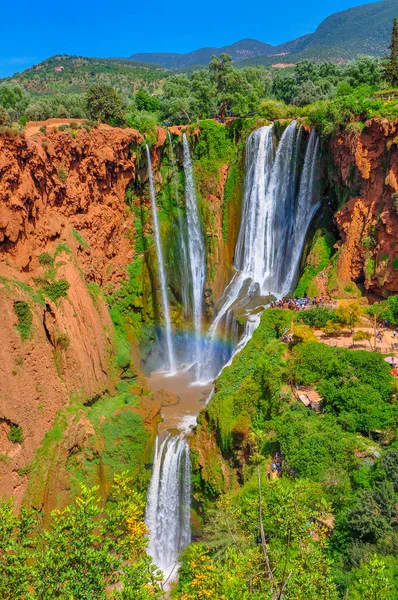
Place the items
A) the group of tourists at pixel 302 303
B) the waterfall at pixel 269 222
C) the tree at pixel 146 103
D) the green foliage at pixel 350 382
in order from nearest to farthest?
the green foliage at pixel 350 382
the group of tourists at pixel 302 303
the waterfall at pixel 269 222
the tree at pixel 146 103

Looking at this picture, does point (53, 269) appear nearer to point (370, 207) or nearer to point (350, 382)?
point (350, 382)

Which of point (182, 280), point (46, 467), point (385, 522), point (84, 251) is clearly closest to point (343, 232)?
point (182, 280)

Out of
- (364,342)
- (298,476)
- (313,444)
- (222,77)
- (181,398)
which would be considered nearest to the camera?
(298,476)

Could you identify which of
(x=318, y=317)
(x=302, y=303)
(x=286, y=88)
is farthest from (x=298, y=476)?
(x=286, y=88)

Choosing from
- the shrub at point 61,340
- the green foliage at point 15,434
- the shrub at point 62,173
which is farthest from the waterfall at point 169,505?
the shrub at point 62,173

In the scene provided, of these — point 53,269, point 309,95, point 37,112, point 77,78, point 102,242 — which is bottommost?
point 53,269

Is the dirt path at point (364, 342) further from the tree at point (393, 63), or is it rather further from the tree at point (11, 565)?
the tree at point (393, 63)
